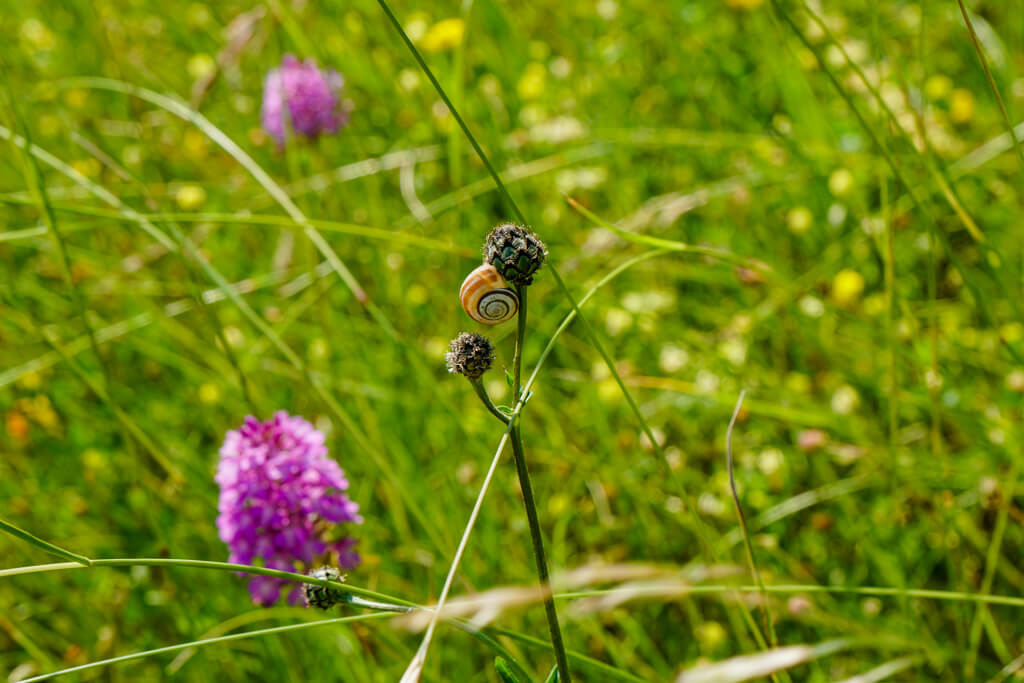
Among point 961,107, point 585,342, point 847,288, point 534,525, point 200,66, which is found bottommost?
point 534,525

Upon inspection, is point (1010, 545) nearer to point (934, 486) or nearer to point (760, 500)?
point (934, 486)

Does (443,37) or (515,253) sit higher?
(443,37)

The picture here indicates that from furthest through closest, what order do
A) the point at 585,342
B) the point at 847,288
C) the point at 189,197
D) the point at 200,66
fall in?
the point at 200,66, the point at 189,197, the point at 585,342, the point at 847,288

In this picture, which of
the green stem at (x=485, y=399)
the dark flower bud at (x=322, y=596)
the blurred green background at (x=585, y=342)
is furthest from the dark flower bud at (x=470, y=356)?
the blurred green background at (x=585, y=342)

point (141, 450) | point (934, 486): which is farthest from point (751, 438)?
point (141, 450)

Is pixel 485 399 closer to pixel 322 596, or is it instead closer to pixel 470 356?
pixel 470 356

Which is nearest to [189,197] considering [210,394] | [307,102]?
[307,102]

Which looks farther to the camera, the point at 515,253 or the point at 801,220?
the point at 801,220

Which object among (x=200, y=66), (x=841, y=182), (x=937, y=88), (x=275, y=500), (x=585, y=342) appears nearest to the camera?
(x=275, y=500)
